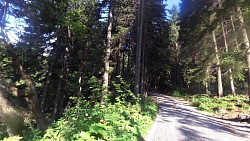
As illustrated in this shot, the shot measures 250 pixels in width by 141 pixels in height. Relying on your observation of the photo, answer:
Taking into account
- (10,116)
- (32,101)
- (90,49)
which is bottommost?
(10,116)

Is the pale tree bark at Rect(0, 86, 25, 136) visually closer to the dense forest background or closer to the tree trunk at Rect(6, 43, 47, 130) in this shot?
the dense forest background

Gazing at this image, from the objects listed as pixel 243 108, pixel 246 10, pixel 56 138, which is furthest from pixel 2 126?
pixel 243 108

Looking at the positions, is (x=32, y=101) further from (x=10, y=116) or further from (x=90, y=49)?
(x=90, y=49)

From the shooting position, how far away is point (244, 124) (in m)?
14.0

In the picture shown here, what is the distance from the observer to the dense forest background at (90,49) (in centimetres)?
751

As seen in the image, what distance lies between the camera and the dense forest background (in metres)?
7.51

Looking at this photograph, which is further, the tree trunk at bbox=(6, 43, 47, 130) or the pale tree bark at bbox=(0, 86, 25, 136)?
the tree trunk at bbox=(6, 43, 47, 130)

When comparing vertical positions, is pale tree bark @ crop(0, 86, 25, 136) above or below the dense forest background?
below

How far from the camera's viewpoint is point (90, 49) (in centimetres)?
2198

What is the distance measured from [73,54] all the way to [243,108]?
49.2ft

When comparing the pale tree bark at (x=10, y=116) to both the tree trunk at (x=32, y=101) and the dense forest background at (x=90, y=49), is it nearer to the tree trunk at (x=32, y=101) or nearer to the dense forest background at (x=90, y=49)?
the dense forest background at (x=90, y=49)

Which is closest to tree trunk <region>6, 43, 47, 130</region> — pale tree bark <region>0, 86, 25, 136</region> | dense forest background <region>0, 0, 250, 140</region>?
dense forest background <region>0, 0, 250, 140</region>

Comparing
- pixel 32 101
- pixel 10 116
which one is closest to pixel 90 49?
pixel 32 101

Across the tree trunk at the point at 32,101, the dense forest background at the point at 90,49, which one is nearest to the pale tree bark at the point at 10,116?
the dense forest background at the point at 90,49
